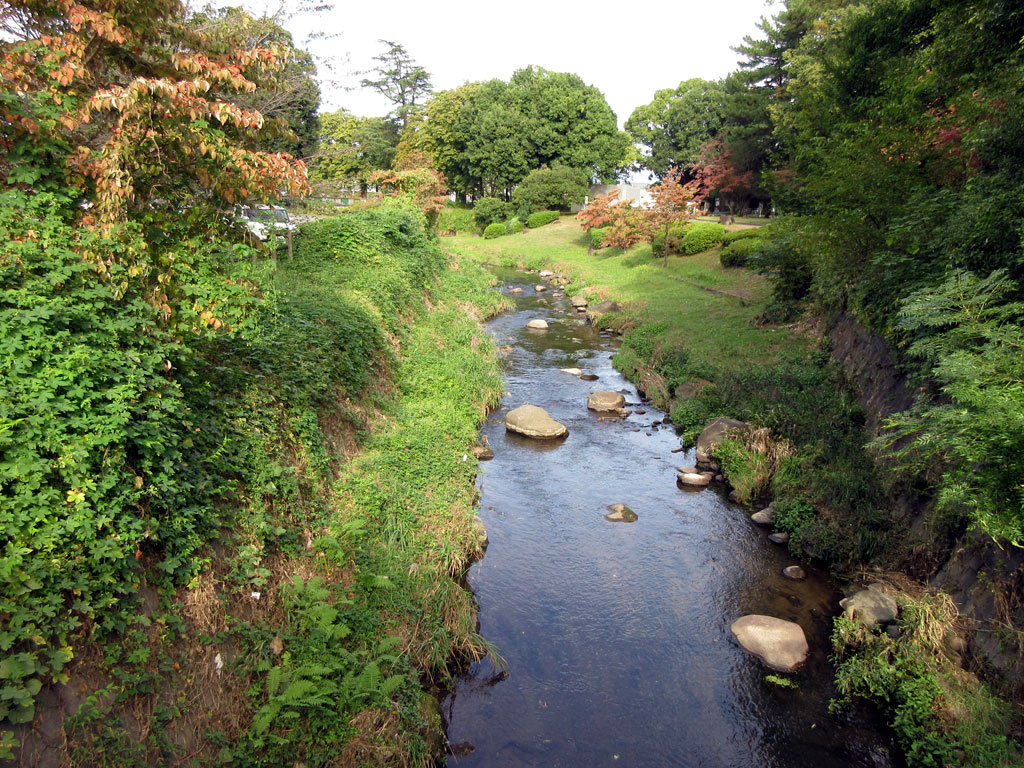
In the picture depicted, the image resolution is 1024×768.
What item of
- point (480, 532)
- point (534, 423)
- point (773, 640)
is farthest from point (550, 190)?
point (773, 640)

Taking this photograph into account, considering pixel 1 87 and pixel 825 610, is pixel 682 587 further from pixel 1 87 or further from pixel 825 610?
pixel 1 87

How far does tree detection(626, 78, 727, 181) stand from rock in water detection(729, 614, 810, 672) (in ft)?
167

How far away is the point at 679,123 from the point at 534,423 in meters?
55.6

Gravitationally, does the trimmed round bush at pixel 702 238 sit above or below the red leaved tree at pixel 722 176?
below

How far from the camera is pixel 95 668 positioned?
16.3 ft

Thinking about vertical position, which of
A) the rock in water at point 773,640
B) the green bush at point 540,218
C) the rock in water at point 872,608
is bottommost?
the rock in water at point 773,640

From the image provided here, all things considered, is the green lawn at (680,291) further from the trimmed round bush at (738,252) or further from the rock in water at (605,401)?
the rock in water at (605,401)

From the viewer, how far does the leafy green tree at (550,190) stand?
54.3 m

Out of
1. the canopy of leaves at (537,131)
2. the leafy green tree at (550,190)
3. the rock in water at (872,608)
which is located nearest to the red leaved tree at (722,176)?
the leafy green tree at (550,190)

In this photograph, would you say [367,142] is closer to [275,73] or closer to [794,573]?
[275,73]

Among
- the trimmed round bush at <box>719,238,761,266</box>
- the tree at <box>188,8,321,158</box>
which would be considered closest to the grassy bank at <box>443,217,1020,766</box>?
the trimmed round bush at <box>719,238,761,266</box>

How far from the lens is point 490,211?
5594cm

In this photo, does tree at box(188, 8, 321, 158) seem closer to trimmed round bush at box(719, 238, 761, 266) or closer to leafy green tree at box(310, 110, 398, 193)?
trimmed round bush at box(719, 238, 761, 266)

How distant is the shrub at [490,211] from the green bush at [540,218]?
A: 13.5 feet
